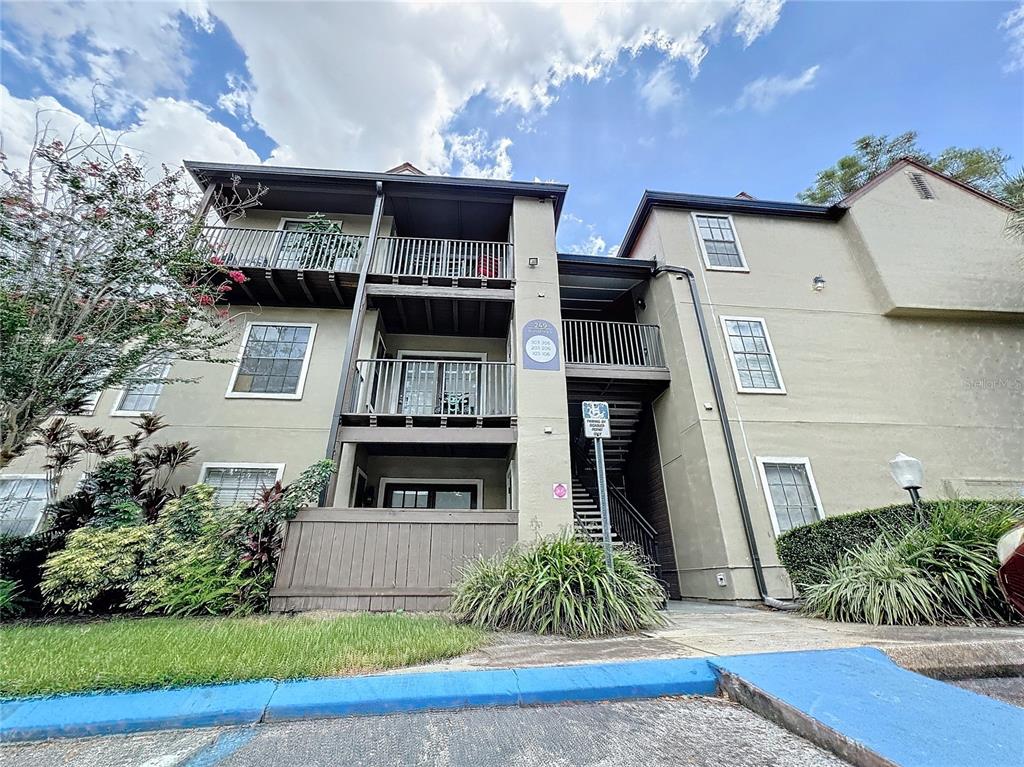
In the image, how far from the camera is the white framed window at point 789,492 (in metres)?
6.83

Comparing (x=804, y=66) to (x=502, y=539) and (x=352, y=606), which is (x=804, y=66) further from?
(x=352, y=606)

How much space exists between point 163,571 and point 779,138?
15.4 m

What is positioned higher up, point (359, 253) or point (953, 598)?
point (359, 253)

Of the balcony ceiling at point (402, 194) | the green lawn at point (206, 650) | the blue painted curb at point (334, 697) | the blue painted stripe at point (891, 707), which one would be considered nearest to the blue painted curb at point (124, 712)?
the blue painted curb at point (334, 697)

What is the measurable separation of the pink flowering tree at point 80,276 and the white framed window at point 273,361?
68.3 inches

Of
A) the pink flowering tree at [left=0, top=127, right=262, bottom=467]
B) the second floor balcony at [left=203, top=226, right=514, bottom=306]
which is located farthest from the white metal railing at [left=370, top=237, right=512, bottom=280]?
the pink flowering tree at [left=0, top=127, right=262, bottom=467]

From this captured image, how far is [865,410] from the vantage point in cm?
772

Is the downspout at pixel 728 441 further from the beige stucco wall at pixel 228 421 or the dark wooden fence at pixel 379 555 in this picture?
the beige stucco wall at pixel 228 421

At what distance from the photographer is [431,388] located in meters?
8.32

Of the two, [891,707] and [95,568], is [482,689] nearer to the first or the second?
[891,707]

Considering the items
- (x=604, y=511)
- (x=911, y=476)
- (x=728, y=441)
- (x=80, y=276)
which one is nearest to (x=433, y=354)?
(x=80, y=276)

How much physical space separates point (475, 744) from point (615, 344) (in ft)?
26.8

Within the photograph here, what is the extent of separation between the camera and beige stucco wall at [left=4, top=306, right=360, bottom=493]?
7.13 metres

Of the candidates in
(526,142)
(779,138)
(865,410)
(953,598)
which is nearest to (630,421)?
(865,410)
